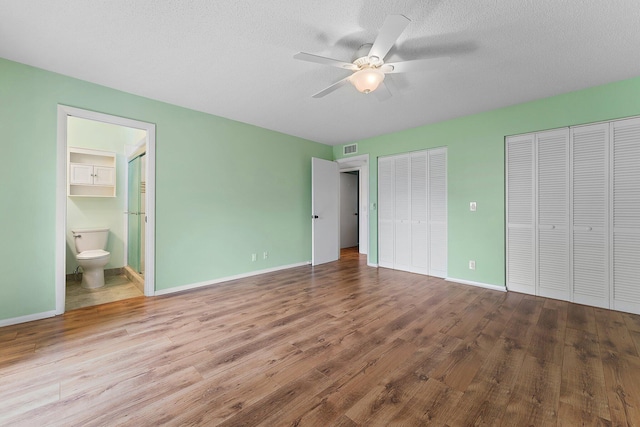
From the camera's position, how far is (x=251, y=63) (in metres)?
2.37

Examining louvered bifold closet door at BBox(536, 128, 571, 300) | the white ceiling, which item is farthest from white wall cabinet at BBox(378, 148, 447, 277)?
the white ceiling

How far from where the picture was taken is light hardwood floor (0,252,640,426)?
1.39 m

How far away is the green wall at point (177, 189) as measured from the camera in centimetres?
240

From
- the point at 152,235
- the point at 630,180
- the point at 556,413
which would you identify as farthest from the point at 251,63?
the point at 630,180

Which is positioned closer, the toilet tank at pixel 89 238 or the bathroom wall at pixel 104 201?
the toilet tank at pixel 89 238

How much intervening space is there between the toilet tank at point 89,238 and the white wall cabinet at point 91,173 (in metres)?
0.54

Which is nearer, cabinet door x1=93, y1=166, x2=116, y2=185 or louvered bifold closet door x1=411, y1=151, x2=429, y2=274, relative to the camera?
cabinet door x1=93, y1=166, x2=116, y2=185

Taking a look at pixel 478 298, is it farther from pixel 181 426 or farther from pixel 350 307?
pixel 181 426

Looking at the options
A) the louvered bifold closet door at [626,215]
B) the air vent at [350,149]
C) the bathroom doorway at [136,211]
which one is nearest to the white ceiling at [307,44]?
the louvered bifold closet door at [626,215]

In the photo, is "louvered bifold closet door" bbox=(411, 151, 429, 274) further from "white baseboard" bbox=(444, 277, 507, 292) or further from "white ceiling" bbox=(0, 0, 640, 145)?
"white ceiling" bbox=(0, 0, 640, 145)

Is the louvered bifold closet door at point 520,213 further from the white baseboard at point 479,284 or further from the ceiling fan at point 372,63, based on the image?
the ceiling fan at point 372,63

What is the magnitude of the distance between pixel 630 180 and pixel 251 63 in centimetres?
405

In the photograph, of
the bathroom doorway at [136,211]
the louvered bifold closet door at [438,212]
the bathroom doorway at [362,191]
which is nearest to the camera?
the bathroom doorway at [136,211]

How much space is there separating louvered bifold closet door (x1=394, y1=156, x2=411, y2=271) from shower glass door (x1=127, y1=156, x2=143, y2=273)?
4088mm
